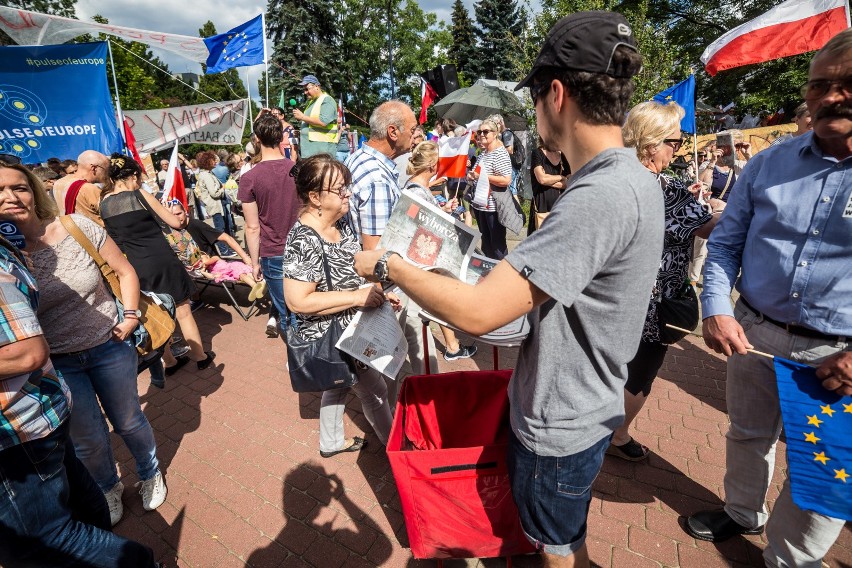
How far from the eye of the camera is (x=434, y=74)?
49.5 ft

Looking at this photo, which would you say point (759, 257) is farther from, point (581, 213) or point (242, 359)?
point (242, 359)

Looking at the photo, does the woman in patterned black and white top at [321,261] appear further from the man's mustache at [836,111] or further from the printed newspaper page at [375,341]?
the man's mustache at [836,111]

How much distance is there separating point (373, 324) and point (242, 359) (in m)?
2.99

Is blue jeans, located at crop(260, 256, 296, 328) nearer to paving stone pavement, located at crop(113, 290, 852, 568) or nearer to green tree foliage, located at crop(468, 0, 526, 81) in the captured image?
paving stone pavement, located at crop(113, 290, 852, 568)

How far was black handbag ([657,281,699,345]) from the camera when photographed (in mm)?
2283

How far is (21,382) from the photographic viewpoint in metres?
1.46

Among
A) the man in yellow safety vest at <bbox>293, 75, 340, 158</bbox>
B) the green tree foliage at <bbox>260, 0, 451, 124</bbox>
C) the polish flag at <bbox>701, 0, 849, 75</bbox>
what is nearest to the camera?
the polish flag at <bbox>701, 0, 849, 75</bbox>

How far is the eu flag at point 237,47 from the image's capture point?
7043 mm

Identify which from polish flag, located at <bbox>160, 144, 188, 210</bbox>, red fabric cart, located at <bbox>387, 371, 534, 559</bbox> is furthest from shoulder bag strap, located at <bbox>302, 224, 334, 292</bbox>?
polish flag, located at <bbox>160, 144, 188, 210</bbox>

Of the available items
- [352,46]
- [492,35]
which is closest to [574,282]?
[352,46]

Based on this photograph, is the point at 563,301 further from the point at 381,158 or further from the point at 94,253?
the point at 94,253

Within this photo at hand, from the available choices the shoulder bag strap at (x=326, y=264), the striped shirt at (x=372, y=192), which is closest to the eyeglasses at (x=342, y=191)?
the shoulder bag strap at (x=326, y=264)

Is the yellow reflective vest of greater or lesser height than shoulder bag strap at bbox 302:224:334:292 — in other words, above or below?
above

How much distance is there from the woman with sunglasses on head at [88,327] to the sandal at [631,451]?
3057 millimetres
